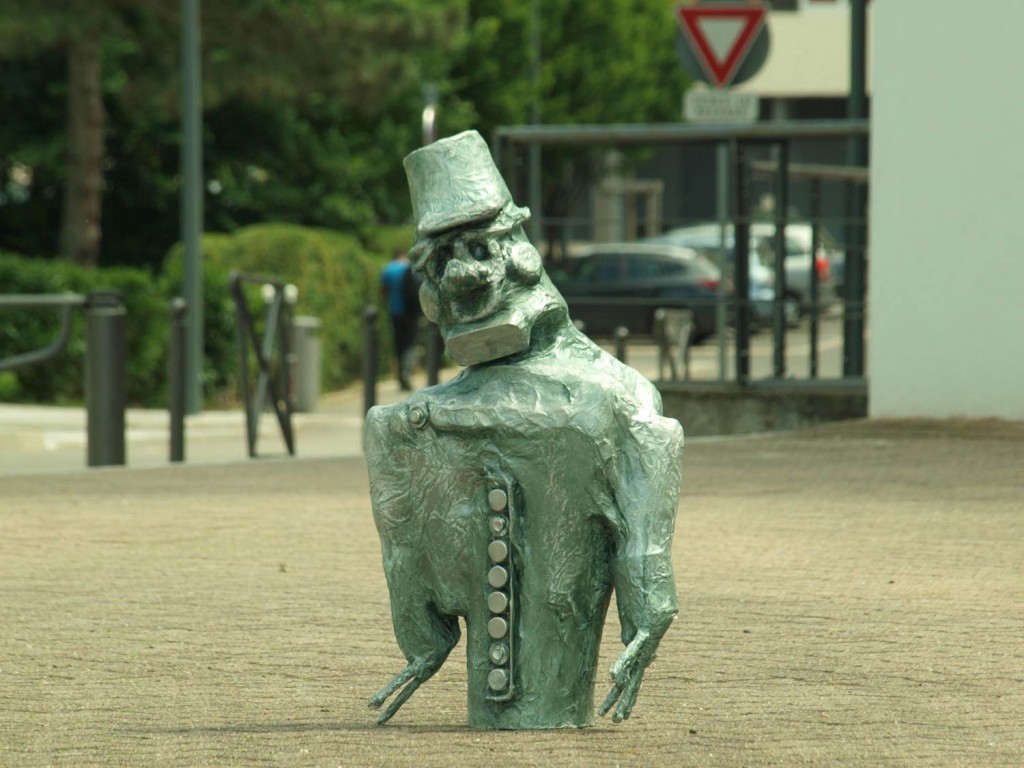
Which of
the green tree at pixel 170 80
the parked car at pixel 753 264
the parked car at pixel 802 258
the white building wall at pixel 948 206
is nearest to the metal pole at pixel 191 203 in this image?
the green tree at pixel 170 80

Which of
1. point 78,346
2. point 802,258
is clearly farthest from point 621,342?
point 78,346

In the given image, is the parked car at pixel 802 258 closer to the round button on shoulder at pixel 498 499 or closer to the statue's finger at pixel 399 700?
the statue's finger at pixel 399 700

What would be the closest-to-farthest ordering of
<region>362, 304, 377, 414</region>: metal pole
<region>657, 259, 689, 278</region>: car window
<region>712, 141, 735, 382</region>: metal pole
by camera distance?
<region>712, 141, 735, 382</region>: metal pole
<region>362, 304, 377, 414</region>: metal pole
<region>657, 259, 689, 278</region>: car window

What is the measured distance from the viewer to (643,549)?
14.6 ft

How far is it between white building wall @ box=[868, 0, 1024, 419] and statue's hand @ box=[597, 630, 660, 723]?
7.44 m

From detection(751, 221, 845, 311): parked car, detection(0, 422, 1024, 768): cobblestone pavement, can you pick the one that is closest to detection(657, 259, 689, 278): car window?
detection(751, 221, 845, 311): parked car

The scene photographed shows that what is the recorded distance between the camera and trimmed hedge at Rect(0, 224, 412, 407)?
20812 mm

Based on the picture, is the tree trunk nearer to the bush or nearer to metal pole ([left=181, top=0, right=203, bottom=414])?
the bush

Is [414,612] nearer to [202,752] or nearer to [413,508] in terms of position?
[413,508]

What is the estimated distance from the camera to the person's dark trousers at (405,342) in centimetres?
2295

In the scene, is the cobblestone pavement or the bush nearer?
the cobblestone pavement

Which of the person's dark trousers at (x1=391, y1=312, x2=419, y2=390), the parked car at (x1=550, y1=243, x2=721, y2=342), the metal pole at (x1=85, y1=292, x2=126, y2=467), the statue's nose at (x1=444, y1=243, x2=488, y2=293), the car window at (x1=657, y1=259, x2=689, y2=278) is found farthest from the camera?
the car window at (x1=657, y1=259, x2=689, y2=278)

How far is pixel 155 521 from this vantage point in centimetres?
894

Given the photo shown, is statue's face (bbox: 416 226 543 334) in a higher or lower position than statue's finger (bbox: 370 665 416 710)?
higher
